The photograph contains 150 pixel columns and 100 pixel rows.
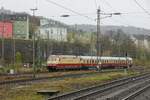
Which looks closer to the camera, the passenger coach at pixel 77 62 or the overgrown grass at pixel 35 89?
the overgrown grass at pixel 35 89

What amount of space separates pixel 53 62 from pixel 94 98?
40461 mm

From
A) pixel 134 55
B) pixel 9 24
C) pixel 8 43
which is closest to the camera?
pixel 8 43

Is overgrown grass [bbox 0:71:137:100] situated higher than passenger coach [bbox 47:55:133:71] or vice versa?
passenger coach [bbox 47:55:133:71]

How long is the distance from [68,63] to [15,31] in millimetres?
78888

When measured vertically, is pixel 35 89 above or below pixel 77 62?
below

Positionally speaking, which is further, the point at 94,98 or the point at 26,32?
the point at 26,32

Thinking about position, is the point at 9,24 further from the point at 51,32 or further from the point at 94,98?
the point at 94,98

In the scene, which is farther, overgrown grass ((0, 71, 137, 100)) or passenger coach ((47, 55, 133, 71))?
passenger coach ((47, 55, 133, 71))

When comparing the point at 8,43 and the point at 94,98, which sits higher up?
the point at 8,43

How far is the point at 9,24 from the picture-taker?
140 meters

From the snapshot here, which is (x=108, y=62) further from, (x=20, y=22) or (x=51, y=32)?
(x=51, y=32)

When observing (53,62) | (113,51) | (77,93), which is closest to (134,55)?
(113,51)

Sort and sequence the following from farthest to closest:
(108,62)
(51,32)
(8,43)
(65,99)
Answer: (51,32) → (8,43) → (108,62) → (65,99)

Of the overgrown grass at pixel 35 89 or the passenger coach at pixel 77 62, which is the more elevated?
the passenger coach at pixel 77 62
